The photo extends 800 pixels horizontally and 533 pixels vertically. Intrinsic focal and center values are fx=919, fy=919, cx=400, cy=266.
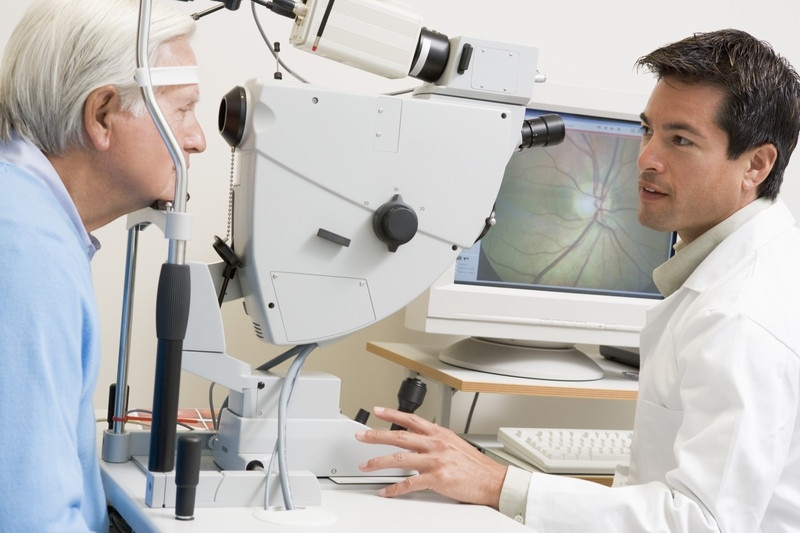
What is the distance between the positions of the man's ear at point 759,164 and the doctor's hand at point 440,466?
60cm

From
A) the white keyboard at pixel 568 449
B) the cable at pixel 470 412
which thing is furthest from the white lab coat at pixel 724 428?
the cable at pixel 470 412

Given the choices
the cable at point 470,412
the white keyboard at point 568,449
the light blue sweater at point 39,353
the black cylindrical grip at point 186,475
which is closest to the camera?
the light blue sweater at point 39,353

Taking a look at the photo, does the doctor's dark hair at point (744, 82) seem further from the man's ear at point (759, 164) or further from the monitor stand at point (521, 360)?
the monitor stand at point (521, 360)

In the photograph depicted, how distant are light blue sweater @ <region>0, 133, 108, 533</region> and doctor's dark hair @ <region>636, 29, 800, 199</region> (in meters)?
0.94

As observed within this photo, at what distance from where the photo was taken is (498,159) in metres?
1.22

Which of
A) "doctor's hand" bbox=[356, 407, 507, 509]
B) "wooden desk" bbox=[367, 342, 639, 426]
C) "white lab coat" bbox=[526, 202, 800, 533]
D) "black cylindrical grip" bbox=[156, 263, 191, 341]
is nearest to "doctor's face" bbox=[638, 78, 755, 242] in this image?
"white lab coat" bbox=[526, 202, 800, 533]

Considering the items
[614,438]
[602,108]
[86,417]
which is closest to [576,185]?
[602,108]

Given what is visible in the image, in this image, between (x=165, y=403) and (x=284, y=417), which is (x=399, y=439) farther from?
(x=165, y=403)

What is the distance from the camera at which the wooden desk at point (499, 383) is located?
5.46 ft

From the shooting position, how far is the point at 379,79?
211 cm

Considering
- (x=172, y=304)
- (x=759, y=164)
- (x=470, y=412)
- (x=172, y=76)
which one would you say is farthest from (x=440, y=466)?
(x=470, y=412)

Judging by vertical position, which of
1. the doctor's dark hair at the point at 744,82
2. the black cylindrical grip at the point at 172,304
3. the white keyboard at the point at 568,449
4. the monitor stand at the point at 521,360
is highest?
the doctor's dark hair at the point at 744,82

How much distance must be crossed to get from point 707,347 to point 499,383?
1.86 ft

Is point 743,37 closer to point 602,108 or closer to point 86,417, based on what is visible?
point 602,108
